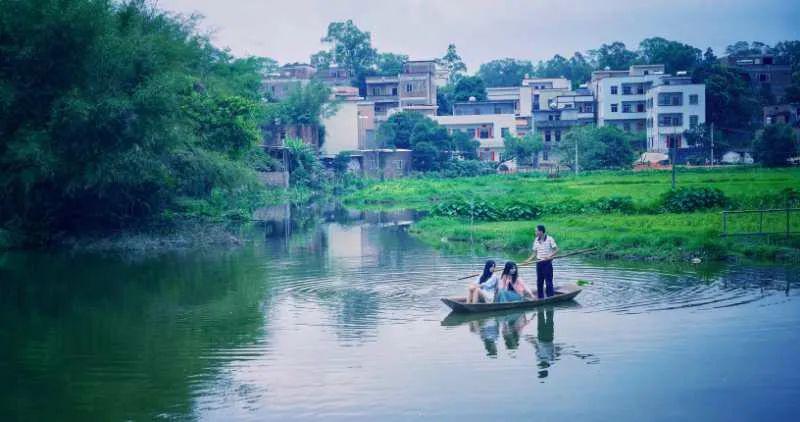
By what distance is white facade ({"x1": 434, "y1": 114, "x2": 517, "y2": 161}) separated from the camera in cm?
8006

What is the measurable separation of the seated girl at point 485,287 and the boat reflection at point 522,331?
309 millimetres

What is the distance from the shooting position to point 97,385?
1208cm

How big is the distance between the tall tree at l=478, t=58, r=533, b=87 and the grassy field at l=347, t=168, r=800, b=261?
8248 centimetres

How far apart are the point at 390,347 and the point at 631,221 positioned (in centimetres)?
1811

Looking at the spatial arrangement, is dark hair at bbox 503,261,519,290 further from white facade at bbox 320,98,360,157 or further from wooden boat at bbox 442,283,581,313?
white facade at bbox 320,98,360,157

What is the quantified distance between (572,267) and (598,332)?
300 inches

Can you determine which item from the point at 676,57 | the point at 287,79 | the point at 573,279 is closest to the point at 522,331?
the point at 573,279

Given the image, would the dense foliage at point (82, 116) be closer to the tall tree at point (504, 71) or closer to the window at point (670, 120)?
the window at point (670, 120)

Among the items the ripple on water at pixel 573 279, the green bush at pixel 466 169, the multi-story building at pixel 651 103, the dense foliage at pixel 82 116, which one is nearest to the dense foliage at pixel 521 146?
the green bush at pixel 466 169

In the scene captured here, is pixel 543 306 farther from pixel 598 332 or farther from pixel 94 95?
pixel 94 95

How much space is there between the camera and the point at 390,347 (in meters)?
13.9

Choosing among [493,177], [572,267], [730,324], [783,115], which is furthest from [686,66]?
[730,324]

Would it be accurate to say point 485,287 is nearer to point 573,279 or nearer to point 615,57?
point 573,279

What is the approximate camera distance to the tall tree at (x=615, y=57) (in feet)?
372
